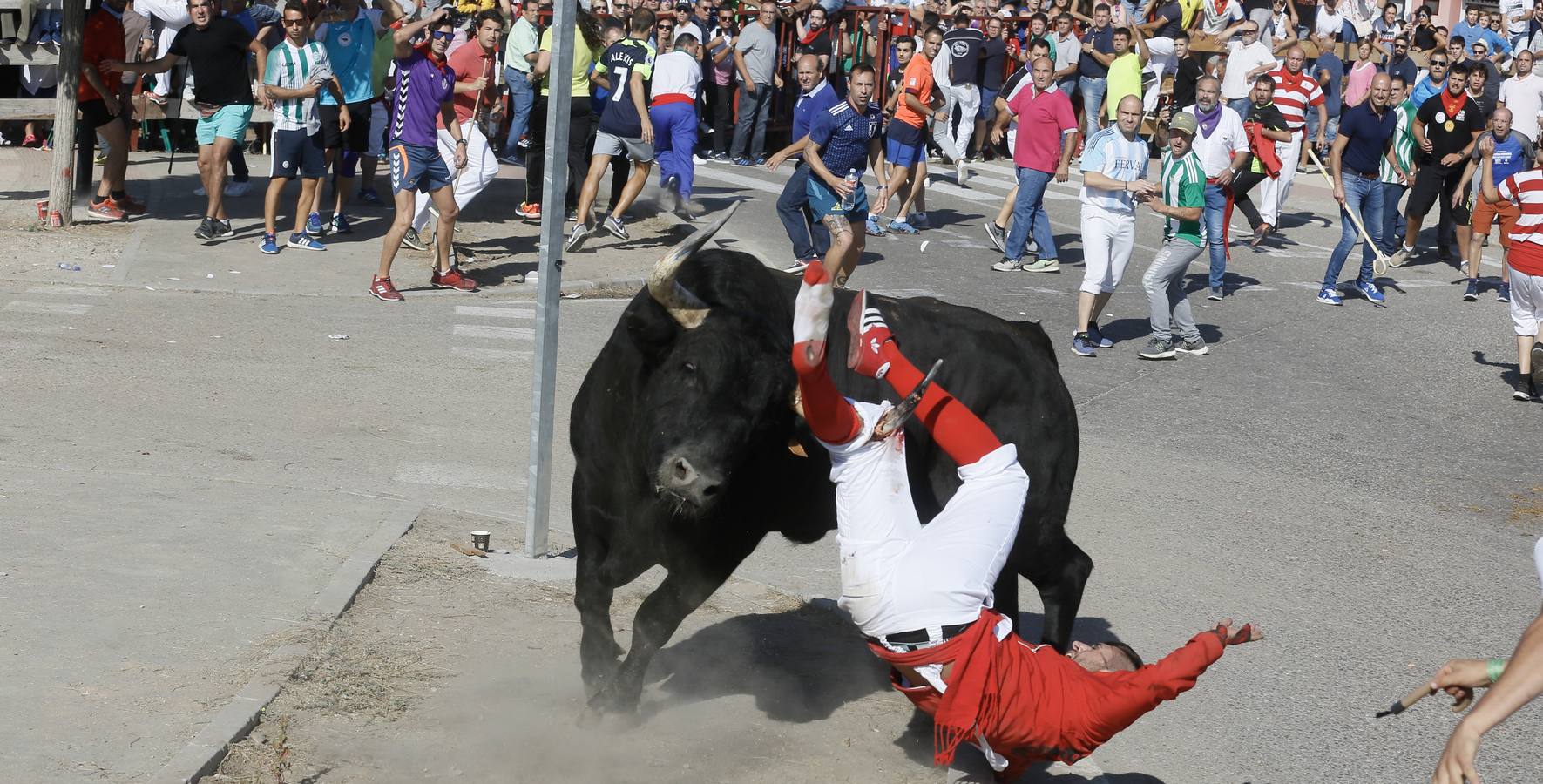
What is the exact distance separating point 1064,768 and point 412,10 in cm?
1358

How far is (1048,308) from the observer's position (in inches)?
534

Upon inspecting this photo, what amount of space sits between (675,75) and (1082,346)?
5.31m

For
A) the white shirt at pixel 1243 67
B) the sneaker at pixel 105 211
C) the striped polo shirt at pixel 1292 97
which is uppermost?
the white shirt at pixel 1243 67

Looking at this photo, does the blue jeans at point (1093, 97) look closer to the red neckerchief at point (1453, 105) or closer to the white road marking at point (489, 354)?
the red neckerchief at point (1453, 105)

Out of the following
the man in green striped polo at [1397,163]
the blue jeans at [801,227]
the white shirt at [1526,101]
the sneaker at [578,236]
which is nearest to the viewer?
the blue jeans at [801,227]

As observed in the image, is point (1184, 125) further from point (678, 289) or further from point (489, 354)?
point (678, 289)

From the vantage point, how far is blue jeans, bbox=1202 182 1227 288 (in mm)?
13648

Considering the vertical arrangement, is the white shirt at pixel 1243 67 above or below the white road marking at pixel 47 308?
above

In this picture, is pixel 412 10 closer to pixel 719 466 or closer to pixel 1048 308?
pixel 1048 308

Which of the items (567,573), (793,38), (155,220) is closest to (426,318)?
(155,220)

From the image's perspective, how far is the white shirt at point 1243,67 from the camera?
19578 millimetres

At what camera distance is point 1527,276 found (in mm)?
11633

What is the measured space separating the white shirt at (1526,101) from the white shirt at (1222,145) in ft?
18.8

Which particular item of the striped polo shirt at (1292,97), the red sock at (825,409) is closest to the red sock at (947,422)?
the red sock at (825,409)
